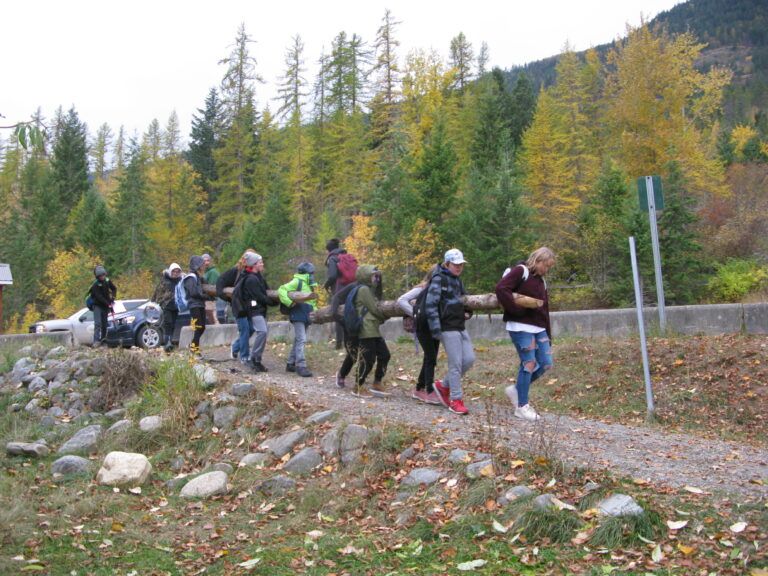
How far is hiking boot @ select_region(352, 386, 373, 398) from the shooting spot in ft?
32.8

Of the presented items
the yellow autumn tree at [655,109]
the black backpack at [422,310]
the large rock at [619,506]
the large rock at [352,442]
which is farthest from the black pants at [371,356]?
the yellow autumn tree at [655,109]

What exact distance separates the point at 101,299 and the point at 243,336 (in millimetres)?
4355

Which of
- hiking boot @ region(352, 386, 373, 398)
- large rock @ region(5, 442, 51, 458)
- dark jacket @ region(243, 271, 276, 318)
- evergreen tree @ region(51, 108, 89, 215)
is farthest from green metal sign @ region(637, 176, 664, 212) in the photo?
evergreen tree @ region(51, 108, 89, 215)

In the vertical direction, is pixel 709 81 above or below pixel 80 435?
above

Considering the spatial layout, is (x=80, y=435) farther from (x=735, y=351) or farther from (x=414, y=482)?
(x=735, y=351)

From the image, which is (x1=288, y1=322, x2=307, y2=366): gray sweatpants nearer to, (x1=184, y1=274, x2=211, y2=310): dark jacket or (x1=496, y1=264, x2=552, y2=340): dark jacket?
(x1=184, y1=274, x2=211, y2=310): dark jacket

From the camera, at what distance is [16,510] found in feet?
22.1

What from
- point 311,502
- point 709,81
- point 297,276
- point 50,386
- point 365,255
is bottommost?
point 311,502

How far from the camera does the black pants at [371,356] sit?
9938 mm

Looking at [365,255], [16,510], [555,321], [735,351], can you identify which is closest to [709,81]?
[365,255]

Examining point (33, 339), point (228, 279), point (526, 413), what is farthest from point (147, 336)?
point (526, 413)

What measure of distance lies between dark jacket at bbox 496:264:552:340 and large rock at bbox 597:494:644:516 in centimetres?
291

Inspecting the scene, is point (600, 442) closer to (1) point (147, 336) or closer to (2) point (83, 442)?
(2) point (83, 442)

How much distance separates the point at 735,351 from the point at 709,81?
100.0 ft
